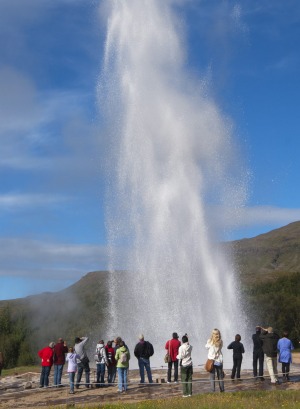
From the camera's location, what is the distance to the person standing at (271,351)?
55.7ft

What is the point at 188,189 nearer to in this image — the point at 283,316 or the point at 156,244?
the point at 156,244

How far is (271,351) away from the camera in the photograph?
56.3 feet

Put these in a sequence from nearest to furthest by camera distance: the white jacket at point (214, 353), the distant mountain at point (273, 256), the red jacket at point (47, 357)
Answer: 1. the white jacket at point (214, 353)
2. the red jacket at point (47, 357)
3. the distant mountain at point (273, 256)

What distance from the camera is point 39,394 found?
60.5ft

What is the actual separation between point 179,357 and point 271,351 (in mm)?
3252

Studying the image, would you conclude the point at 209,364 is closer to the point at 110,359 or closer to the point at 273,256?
the point at 110,359

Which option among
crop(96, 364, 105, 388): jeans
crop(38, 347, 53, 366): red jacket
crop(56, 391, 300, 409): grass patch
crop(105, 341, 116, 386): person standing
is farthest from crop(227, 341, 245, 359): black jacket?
crop(38, 347, 53, 366): red jacket

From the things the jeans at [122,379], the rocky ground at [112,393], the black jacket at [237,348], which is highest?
the black jacket at [237,348]

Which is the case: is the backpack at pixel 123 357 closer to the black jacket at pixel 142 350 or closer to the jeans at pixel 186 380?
the black jacket at pixel 142 350

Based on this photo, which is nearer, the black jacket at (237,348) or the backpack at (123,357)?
the backpack at (123,357)

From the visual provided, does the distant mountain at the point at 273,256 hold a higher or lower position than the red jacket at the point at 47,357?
higher

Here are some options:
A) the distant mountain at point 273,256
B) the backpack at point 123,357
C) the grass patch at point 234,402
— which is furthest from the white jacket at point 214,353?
the distant mountain at point 273,256

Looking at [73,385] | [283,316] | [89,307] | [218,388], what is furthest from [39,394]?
[89,307]

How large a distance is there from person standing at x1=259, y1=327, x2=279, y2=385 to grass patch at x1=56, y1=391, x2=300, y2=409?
100 inches
